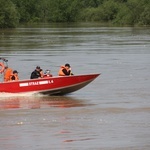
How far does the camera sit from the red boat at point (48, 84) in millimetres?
25516

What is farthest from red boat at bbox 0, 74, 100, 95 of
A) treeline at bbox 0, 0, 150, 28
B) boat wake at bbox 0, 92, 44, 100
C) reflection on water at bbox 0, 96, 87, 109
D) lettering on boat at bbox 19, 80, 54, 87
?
treeline at bbox 0, 0, 150, 28

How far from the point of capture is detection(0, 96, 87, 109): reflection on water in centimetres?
2366

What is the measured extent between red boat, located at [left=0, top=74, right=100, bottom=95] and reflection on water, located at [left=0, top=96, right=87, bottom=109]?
0.91ft

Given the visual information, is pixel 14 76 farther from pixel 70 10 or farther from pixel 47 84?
pixel 70 10

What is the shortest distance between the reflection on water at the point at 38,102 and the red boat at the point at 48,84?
0.28 meters

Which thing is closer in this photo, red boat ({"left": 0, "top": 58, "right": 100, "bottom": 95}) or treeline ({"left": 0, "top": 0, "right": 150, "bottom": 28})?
red boat ({"left": 0, "top": 58, "right": 100, "bottom": 95})

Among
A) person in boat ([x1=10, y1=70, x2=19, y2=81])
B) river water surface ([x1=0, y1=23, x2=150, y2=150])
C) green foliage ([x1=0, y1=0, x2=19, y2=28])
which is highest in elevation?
green foliage ([x1=0, y1=0, x2=19, y2=28])

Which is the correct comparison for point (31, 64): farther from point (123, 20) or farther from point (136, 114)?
point (123, 20)

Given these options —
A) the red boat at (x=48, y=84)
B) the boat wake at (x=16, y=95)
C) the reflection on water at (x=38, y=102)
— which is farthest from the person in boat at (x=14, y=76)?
the reflection on water at (x=38, y=102)

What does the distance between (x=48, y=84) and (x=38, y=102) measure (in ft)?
3.92


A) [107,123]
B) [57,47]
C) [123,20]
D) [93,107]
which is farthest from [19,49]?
[123,20]

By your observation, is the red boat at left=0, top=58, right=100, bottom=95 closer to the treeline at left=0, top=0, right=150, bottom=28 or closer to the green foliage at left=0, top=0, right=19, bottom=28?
the green foliage at left=0, top=0, right=19, bottom=28

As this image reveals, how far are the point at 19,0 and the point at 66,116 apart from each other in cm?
14118

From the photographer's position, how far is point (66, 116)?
21.1 meters
